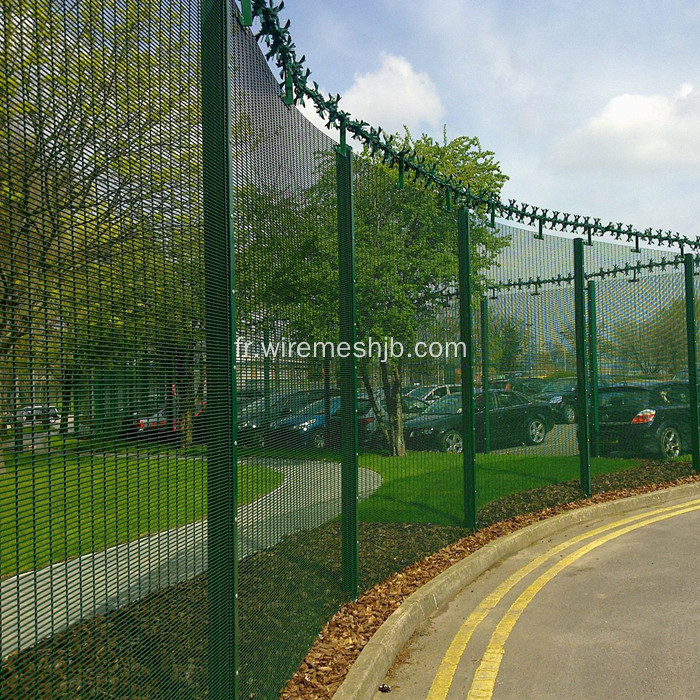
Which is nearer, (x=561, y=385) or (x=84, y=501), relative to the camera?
(x=84, y=501)

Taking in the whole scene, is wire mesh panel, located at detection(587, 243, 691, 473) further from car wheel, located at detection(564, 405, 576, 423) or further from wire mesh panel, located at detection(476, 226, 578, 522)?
car wheel, located at detection(564, 405, 576, 423)

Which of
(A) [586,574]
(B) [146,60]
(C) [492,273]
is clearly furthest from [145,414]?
(C) [492,273]

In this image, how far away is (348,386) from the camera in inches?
199

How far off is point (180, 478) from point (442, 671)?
Result: 8.13ft

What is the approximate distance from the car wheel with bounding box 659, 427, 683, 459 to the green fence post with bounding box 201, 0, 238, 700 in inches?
365

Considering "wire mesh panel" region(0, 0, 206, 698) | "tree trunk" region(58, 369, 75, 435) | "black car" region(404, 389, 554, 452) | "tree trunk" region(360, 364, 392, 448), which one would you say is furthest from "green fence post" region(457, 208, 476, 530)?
"tree trunk" region(58, 369, 75, 435)

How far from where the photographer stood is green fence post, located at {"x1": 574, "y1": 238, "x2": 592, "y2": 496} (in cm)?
892

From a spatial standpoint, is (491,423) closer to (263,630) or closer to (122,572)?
(263,630)

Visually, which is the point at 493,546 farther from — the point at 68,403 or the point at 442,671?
the point at 68,403

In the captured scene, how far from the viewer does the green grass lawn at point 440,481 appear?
556 cm

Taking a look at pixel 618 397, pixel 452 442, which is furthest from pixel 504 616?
pixel 618 397

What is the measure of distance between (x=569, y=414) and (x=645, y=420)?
7.77 feet

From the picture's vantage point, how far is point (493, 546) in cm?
659

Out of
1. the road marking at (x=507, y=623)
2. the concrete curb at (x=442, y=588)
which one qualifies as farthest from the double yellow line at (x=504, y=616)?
the concrete curb at (x=442, y=588)
